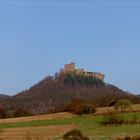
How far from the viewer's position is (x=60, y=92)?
10162cm

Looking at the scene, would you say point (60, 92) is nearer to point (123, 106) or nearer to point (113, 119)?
point (123, 106)

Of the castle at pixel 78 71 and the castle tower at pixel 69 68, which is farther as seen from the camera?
the castle at pixel 78 71

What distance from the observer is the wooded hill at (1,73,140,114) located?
91188 mm

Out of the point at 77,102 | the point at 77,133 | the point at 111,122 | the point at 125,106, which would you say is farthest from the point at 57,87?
the point at 77,133

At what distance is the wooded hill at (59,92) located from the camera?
91.2 meters

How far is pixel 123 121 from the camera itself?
47.2m

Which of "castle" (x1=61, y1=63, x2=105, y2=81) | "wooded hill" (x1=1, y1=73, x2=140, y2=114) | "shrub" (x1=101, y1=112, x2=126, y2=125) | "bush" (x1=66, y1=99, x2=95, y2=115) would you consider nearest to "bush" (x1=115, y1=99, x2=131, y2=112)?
"bush" (x1=66, y1=99, x2=95, y2=115)

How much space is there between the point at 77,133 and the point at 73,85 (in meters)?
77.7

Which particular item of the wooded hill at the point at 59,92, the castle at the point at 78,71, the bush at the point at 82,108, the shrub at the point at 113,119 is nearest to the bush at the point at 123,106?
the bush at the point at 82,108

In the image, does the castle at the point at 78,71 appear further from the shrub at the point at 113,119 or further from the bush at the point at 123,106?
the shrub at the point at 113,119

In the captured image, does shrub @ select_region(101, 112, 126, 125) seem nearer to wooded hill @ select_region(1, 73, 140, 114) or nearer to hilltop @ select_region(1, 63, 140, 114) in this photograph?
hilltop @ select_region(1, 63, 140, 114)

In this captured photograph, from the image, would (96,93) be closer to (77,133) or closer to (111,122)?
(111,122)

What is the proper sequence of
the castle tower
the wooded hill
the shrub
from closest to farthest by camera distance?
the shrub
the wooded hill
the castle tower

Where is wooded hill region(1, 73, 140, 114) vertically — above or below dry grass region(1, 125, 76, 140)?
above
